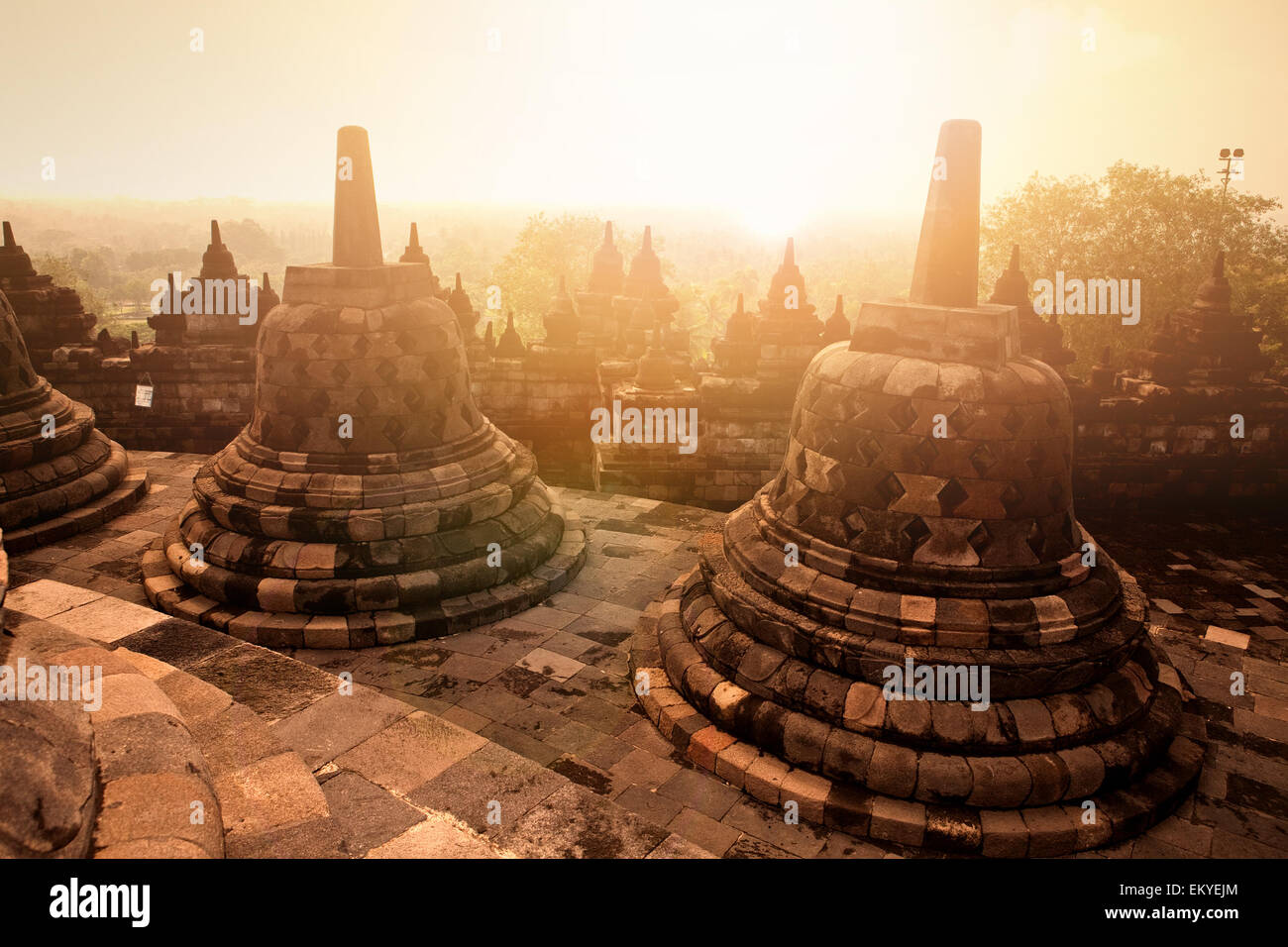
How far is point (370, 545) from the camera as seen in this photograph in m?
6.87

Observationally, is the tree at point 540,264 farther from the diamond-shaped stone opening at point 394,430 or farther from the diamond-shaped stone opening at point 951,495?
the diamond-shaped stone opening at point 951,495

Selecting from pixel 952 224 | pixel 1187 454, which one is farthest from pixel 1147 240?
pixel 952 224

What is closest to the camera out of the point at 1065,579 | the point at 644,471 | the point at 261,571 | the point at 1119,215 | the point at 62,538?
the point at 1065,579

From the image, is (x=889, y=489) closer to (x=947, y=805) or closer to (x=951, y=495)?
(x=951, y=495)

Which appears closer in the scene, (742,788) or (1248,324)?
(742,788)

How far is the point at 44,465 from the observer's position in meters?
8.56

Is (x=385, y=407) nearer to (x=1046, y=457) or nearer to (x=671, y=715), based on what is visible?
(x=671, y=715)

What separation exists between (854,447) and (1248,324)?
36.3 ft

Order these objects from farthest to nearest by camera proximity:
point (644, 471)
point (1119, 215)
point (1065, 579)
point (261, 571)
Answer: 1. point (1119, 215)
2. point (644, 471)
3. point (261, 571)
4. point (1065, 579)

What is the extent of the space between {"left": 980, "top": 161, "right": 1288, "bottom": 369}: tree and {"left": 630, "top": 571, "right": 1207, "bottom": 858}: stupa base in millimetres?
24293

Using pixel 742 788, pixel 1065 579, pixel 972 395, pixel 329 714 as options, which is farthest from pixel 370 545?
pixel 1065 579

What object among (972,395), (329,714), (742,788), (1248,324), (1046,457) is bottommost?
(742,788)

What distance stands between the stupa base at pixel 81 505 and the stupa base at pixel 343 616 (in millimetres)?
1564

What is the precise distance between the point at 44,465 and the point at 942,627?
9.18 meters
